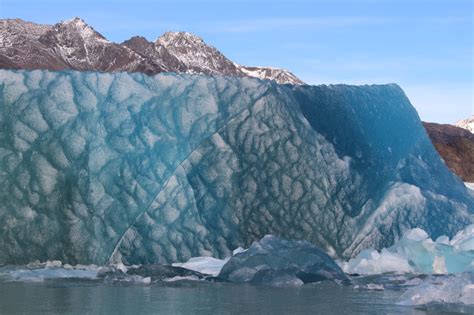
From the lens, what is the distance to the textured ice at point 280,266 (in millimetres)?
12266

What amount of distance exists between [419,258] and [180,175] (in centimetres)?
388

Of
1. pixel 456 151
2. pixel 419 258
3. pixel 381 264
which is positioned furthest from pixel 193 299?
pixel 456 151

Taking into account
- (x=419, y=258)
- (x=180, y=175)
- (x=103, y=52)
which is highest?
(x=103, y=52)

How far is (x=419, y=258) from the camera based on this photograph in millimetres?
13555

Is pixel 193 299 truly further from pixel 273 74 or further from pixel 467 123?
pixel 467 123

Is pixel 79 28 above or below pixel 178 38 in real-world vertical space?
below

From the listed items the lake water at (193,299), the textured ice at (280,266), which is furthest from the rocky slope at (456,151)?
the lake water at (193,299)

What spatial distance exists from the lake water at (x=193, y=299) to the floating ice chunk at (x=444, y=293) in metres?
0.20

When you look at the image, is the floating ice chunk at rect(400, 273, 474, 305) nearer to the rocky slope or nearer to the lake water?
the lake water

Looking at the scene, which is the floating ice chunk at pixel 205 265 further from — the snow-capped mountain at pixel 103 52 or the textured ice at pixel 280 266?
the snow-capped mountain at pixel 103 52

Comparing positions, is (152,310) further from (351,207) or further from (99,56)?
(99,56)

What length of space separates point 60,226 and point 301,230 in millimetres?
3842

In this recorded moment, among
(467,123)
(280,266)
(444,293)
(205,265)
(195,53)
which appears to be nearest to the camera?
(444,293)

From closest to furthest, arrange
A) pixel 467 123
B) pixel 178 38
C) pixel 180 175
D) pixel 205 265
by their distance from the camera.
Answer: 1. pixel 205 265
2. pixel 180 175
3. pixel 467 123
4. pixel 178 38
